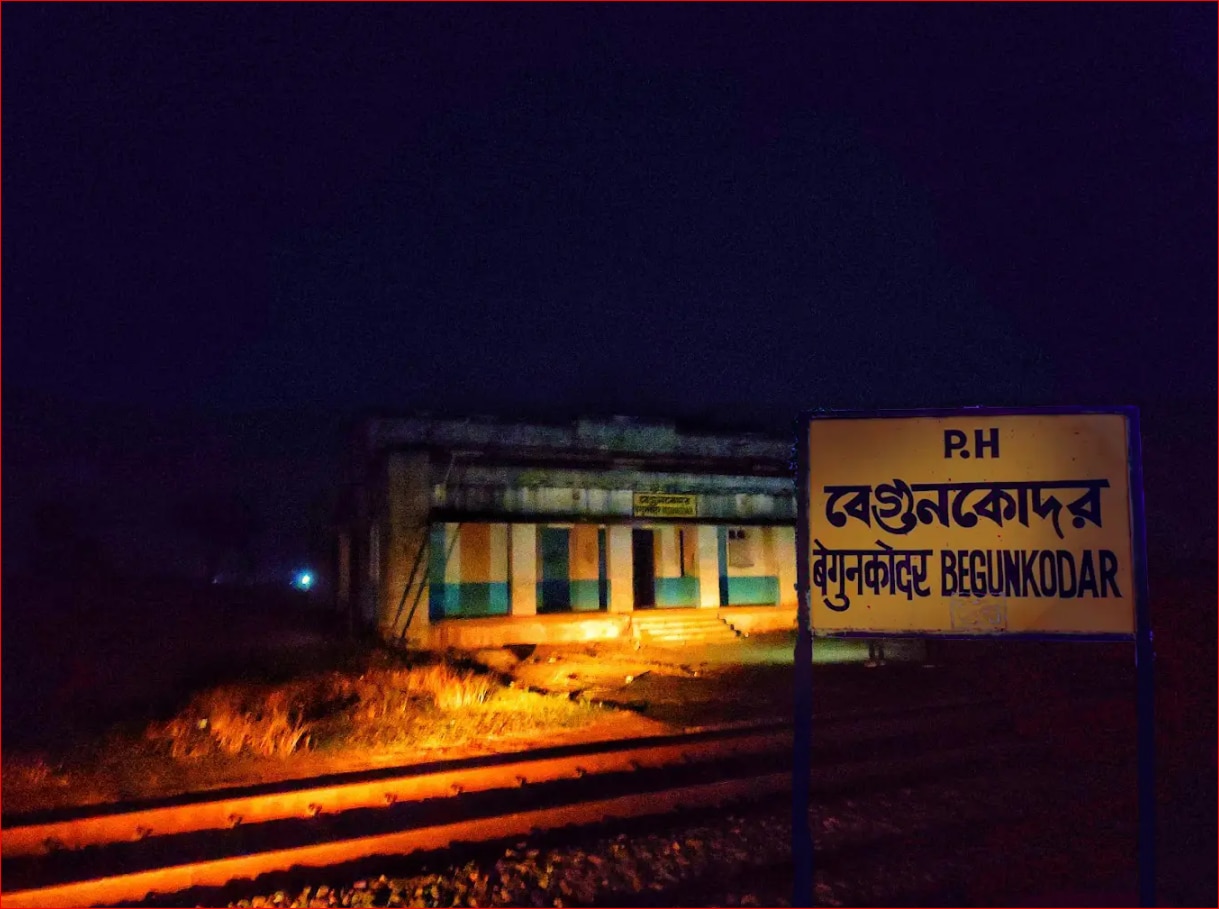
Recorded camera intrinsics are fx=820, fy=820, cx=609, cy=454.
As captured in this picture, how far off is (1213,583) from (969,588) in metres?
21.5

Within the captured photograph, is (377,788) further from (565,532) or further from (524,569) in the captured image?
(565,532)

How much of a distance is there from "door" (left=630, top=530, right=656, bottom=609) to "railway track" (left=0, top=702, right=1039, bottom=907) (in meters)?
13.9

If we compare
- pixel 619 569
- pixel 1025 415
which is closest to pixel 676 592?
pixel 619 569

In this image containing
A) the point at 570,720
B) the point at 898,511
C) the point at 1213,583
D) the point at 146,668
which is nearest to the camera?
the point at 898,511

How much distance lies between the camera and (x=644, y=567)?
23297mm

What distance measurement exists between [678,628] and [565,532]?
13.3ft

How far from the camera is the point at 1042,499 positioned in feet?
15.2

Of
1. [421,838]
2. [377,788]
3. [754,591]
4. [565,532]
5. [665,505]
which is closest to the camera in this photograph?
[421,838]

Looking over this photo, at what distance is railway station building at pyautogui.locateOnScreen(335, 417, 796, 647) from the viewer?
64.1 ft

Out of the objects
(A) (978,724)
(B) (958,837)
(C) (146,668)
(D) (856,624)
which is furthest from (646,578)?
(D) (856,624)

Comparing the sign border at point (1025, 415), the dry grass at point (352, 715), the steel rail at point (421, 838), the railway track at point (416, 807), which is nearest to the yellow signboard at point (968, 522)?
the sign border at point (1025, 415)

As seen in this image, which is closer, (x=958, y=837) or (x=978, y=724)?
(x=958, y=837)

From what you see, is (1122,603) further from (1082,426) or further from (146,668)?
(146,668)

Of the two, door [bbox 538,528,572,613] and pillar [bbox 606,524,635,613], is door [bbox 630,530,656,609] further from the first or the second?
door [bbox 538,528,572,613]
